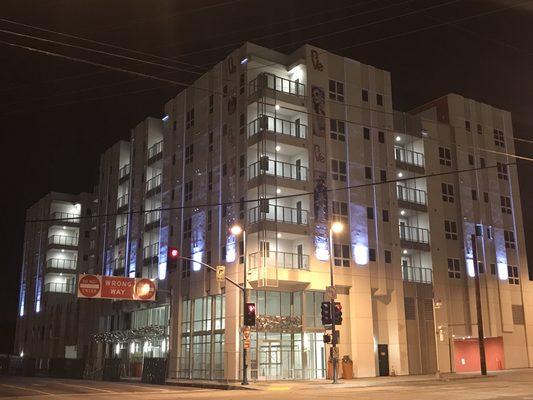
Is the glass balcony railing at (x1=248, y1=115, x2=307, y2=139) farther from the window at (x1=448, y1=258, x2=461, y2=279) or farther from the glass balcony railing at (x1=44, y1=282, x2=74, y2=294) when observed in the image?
the glass balcony railing at (x1=44, y1=282, x2=74, y2=294)

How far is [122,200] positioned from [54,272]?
80.1 ft

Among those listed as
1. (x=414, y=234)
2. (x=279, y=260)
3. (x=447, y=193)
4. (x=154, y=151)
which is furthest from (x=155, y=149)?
(x=447, y=193)

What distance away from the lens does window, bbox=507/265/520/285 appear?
184 feet

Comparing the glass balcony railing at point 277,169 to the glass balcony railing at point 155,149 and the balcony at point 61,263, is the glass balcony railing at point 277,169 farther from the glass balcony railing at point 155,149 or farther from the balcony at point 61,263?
the balcony at point 61,263

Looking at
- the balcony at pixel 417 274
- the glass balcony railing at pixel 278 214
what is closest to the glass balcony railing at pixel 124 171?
the glass balcony railing at pixel 278 214

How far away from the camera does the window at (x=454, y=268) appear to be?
52.7m

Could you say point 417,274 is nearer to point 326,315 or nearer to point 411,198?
point 411,198

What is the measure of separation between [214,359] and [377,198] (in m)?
17.8

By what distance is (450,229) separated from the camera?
54094 millimetres

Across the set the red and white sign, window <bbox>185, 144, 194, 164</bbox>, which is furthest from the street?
window <bbox>185, 144, 194, 164</bbox>

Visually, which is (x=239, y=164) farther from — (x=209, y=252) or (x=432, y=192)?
(x=432, y=192)

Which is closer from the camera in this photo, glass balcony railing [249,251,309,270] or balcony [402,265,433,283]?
glass balcony railing [249,251,309,270]

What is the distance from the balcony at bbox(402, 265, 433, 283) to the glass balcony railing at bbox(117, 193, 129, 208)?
30874 millimetres

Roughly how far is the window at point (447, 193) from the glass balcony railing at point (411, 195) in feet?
8.41
